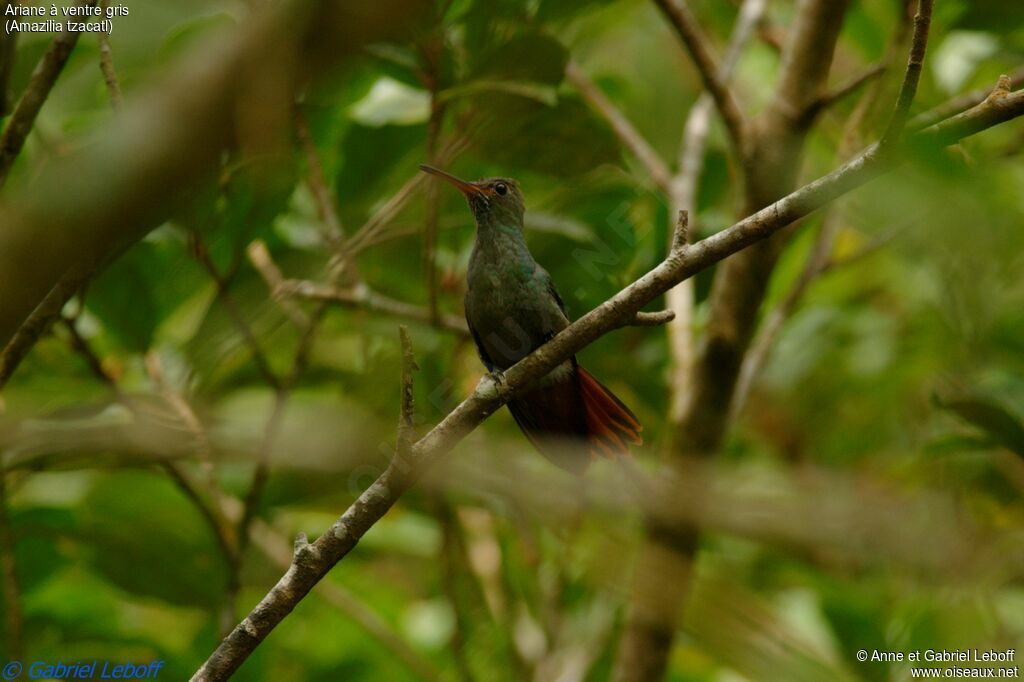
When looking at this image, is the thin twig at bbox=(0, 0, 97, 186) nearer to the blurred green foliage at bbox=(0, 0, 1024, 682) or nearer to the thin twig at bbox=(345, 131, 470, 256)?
the blurred green foliage at bbox=(0, 0, 1024, 682)

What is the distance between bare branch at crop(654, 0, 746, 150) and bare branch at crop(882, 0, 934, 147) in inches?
61.9

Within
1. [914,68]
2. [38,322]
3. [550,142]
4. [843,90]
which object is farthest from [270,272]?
[914,68]

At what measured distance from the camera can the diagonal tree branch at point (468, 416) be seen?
7.34 ft

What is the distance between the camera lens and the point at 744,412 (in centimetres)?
555

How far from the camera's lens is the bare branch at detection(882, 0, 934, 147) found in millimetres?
2031

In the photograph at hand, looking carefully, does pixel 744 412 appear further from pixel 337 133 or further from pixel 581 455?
pixel 337 133

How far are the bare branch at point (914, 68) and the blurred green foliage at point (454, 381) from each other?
68 centimetres

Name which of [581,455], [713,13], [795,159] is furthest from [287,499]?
[713,13]

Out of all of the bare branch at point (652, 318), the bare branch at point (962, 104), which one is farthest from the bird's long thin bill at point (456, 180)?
the bare branch at point (962, 104)

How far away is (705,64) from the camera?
3.59 metres

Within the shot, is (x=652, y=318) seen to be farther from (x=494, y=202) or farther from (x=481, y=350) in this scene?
(x=494, y=202)

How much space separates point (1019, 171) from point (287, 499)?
381cm

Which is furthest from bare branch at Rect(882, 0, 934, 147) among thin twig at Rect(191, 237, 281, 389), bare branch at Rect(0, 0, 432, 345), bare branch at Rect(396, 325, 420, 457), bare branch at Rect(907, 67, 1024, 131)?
thin twig at Rect(191, 237, 281, 389)

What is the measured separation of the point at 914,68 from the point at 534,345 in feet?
6.61
